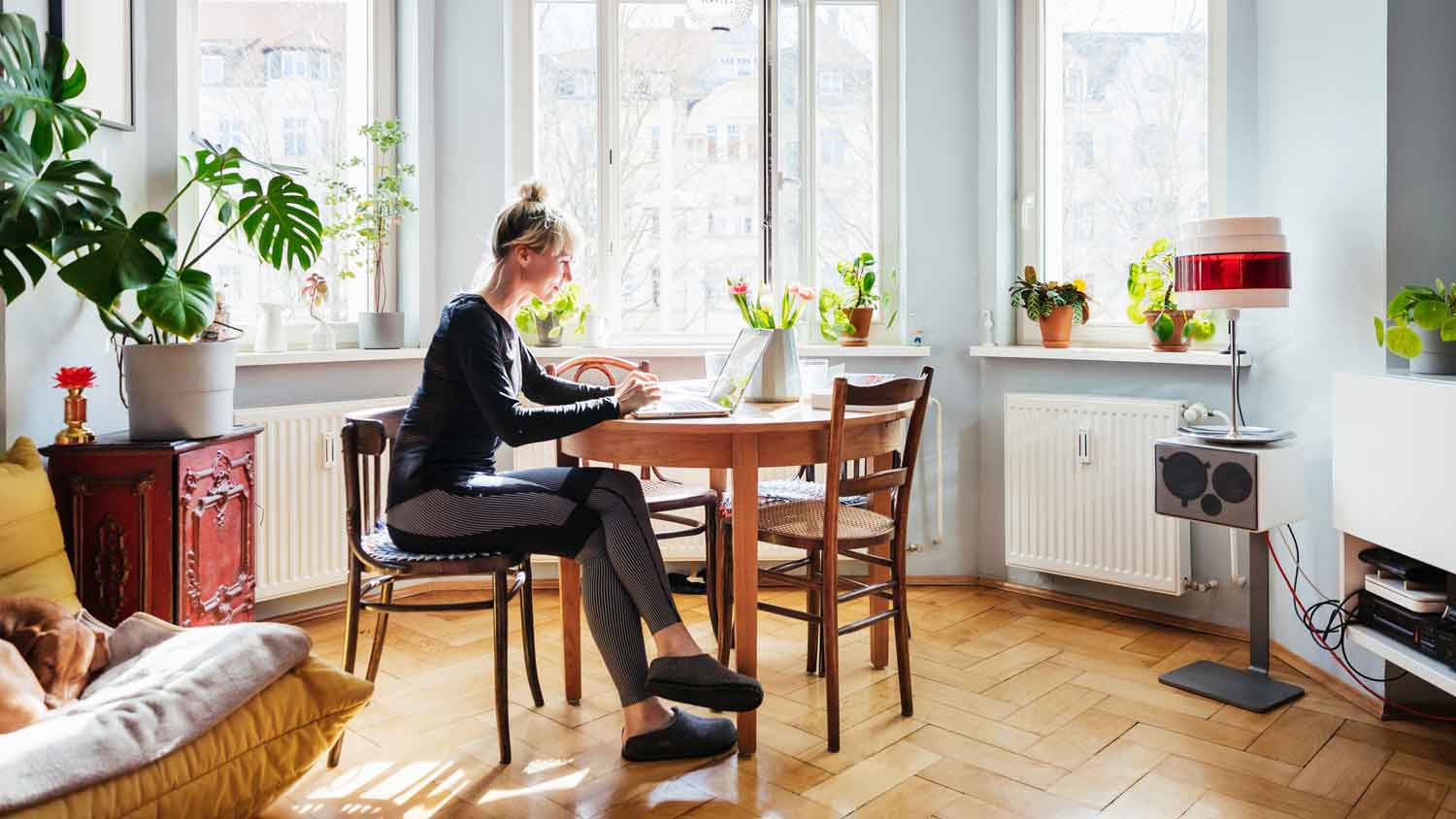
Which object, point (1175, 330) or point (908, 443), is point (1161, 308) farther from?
point (908, 443)

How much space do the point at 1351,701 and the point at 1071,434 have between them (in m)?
1.12

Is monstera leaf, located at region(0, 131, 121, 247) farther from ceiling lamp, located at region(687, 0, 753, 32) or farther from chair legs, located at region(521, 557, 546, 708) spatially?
ceiling lamp, located at region(687, 0, 753, 32)

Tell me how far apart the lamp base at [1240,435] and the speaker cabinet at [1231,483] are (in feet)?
0.05

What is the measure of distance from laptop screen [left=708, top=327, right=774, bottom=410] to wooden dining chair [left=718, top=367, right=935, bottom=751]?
1.00 feet

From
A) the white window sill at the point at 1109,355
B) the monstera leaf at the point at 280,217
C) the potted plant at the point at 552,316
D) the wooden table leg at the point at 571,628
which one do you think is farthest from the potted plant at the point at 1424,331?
the monstera leaf at the point at 280,217

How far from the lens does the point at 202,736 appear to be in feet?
5.88

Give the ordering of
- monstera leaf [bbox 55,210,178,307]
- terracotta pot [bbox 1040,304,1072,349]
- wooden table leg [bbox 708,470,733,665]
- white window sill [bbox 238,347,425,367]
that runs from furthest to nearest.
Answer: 1. terracotta pot [bbox 1040,304,1072,349]
2. white window sill [bbox 238,347,425,367]
3. wooden table leg [bbox 708,470,733,665]
4. monstera leaf [bbox 55,210,178,307]

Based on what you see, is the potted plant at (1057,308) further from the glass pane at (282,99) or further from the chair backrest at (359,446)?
the glass pane at (282,99)

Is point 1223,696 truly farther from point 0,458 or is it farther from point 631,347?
point 0,458

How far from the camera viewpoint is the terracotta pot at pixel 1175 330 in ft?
10.7

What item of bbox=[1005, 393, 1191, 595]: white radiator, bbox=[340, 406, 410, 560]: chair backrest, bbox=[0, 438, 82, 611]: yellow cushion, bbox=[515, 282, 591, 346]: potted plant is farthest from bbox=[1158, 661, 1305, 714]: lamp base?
bbox=[0, 438, 82, 611]: yellow cushion

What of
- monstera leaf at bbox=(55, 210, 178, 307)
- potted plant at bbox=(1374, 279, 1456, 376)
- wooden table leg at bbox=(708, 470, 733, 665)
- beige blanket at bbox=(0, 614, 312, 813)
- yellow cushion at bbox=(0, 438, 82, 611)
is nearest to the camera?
beige blanket at bbox=(0, 614, 312, 813)

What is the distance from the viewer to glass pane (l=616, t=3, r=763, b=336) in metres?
3.93

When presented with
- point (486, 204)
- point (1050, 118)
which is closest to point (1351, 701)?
point (1050, 118)
